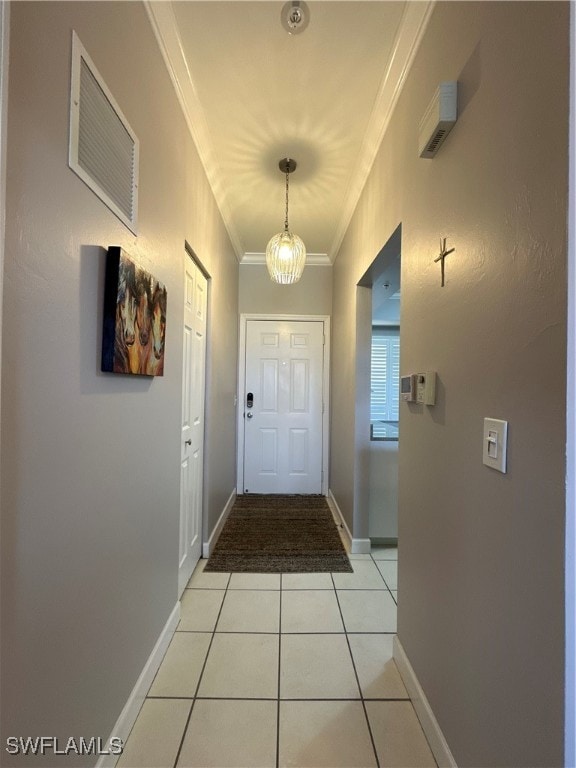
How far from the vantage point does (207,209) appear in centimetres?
240

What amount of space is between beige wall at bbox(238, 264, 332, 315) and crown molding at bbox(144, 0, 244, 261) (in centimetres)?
140

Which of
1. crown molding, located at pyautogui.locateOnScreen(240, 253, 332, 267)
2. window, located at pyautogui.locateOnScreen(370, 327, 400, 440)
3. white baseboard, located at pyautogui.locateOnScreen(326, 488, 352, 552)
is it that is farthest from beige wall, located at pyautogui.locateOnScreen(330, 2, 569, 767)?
window, located at pyautogui.locateOnScreen(370, 327, 400, 440)

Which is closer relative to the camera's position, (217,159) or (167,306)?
(167,306)

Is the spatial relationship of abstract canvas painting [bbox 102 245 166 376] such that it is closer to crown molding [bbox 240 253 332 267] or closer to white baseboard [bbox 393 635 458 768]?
white baseboard [bbox 393 635 458 768]

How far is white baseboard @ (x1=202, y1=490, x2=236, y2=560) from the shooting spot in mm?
2580

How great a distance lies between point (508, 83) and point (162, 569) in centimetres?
210

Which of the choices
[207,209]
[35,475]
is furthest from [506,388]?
[207,209]

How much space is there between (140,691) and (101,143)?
194 cm

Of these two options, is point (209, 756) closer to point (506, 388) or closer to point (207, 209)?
point (506, 388)

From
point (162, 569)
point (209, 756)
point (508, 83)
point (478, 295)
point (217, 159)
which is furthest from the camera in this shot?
point (217, 159)

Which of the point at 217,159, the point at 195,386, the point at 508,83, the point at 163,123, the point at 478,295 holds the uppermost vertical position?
the point at 217,159

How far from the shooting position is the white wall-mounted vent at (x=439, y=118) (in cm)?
111

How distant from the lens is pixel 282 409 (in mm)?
4039

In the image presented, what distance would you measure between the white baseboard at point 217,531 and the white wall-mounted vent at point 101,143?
2.22m
